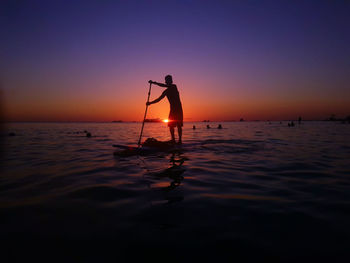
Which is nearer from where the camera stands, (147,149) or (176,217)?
(176,217)

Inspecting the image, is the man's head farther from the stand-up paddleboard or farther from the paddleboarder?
the stand-up paddleboard

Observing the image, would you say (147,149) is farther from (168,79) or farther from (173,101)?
(168,79)

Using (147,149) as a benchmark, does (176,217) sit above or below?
below

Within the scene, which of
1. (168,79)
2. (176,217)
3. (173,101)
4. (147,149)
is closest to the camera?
(176,217)

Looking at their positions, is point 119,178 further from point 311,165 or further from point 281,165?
point 311,165

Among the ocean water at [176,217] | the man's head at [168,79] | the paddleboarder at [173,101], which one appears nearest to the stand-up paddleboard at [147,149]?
the paddleboarder at [173,101]

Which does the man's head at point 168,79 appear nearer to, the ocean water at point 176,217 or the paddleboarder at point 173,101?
the paddleboarder at point 173,101

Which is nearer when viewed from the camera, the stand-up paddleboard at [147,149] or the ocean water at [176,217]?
the ocean water at [176,217]

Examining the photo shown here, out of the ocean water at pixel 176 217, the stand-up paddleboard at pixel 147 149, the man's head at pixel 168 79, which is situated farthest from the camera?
the man's head at pixel 168 79

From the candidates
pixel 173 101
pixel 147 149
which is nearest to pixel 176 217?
pixel 147 149

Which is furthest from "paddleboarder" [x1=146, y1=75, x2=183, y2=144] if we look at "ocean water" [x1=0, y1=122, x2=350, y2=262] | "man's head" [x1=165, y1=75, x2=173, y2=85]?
"ocean water" [x1=0, y1=122, x2=350, y2=262]

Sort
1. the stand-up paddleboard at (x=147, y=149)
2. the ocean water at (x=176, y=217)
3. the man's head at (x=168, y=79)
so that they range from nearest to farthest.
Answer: the ocean water at (x=176, y=217) < the stand-up paddleboard at (x=147, y=149) < the man's head at (x=168, y=79)

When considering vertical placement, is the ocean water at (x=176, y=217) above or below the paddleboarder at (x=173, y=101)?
below

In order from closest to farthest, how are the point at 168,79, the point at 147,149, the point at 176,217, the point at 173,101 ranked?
the point at 176,217 → the point at 147,149 → the point at 168,79 → the point at 173,101
